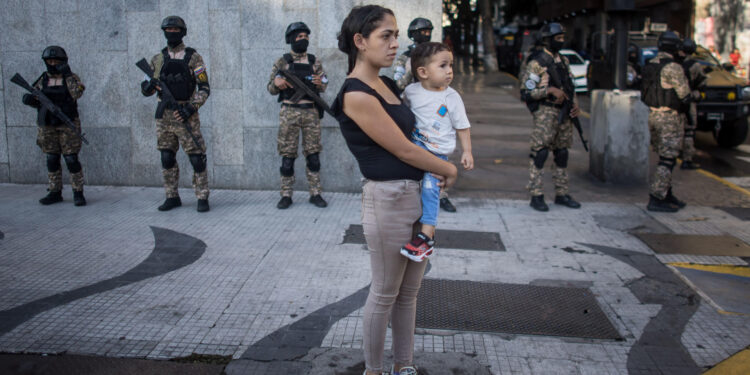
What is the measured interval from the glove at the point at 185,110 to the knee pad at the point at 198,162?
1.42ft

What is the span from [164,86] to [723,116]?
31.9ft

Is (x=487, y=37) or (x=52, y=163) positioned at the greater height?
(x=487, y=37)

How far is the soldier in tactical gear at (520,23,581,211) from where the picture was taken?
6754mm

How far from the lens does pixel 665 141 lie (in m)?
6.86

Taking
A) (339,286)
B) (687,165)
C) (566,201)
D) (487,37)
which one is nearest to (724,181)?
(687,165)

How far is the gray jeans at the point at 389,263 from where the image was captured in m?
2.88

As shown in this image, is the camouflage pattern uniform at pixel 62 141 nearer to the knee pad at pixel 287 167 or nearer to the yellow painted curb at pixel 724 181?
the knee pad at pixel 287 167

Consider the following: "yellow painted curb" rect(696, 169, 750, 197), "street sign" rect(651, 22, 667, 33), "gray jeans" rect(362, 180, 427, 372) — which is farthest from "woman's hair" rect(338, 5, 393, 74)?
"street sign" rect(651, 22, 667, 33)

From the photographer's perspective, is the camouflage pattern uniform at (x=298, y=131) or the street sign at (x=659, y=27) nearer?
the camouflage pattern uniform at (x=298, y=131)

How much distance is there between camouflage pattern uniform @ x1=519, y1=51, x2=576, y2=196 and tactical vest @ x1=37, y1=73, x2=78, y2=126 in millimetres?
4881

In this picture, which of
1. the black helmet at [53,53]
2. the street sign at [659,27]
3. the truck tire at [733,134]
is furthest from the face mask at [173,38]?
the street sign at [659,27]

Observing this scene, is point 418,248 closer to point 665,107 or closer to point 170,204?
point 170,204

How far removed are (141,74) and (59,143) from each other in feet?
4.20

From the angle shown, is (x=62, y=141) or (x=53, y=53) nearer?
(x=53, y=53)
